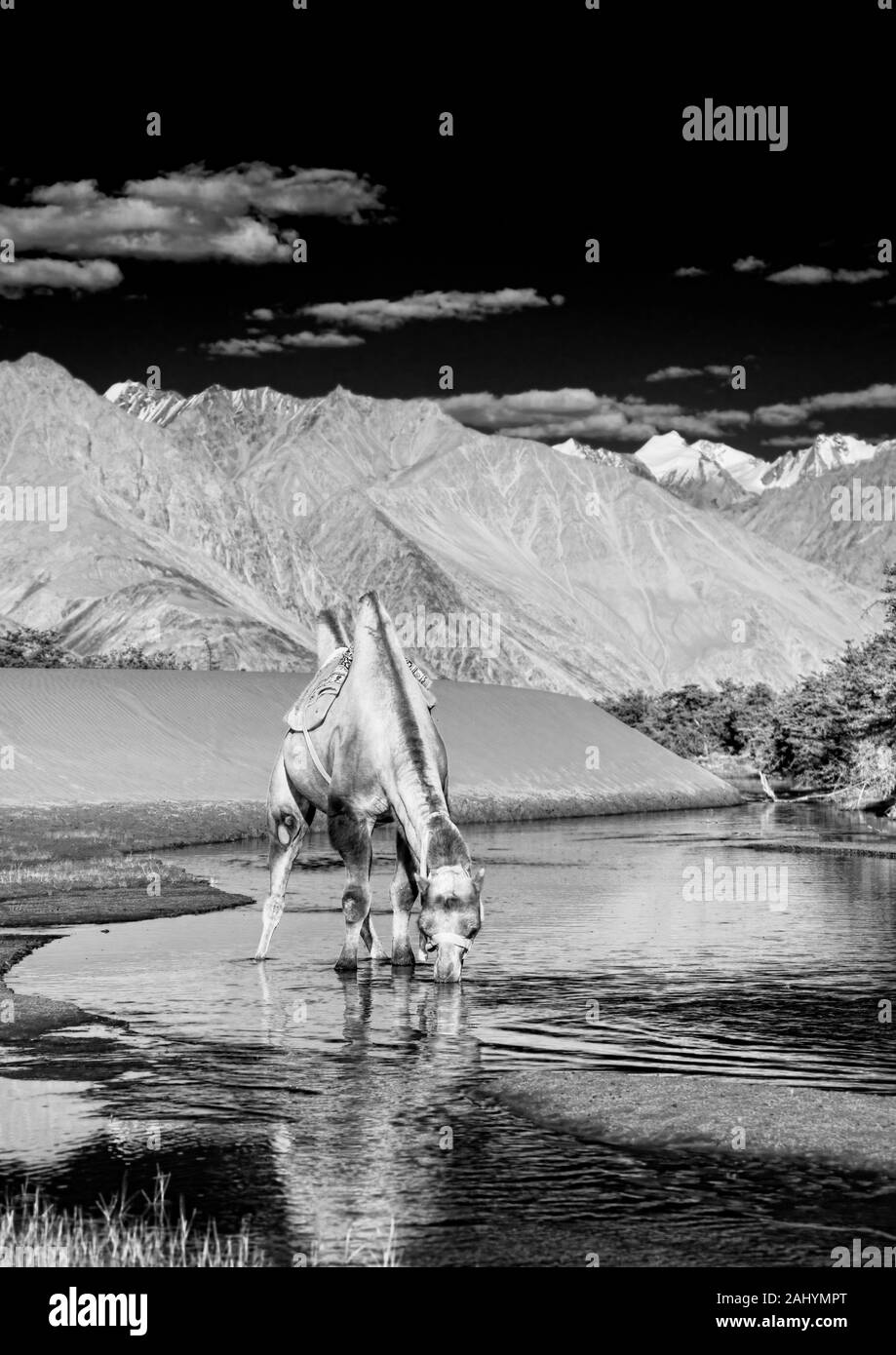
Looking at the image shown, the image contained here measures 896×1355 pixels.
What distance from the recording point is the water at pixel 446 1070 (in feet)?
40.4

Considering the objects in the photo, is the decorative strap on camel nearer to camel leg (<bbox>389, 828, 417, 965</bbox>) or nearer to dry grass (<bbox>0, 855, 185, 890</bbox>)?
camel leg (<bbox>389, 828, 417, 965</bbox>)

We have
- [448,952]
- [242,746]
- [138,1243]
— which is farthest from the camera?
[242,746]

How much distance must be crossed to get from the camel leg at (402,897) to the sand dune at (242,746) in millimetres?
53382

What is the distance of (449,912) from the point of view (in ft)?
66.5

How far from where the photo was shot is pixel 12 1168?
1367 centimetres

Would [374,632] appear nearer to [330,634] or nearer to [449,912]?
[330,634]

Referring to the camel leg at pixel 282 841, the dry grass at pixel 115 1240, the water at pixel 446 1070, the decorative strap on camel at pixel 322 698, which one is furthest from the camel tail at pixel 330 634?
the dry grass at pixel 115 1240

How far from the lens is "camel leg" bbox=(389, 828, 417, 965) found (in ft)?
74.5

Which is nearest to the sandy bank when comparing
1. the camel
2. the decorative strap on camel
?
the camel

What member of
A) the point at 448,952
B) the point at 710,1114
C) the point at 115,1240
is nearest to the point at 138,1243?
the point at 115,1240

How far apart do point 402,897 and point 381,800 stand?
1.56 metres

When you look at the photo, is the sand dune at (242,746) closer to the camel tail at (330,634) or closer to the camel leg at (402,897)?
the camel tail at (330,634)

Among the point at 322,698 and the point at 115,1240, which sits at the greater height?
the point at 322,698

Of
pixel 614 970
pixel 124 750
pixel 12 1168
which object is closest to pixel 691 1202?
pixel 12 1168
